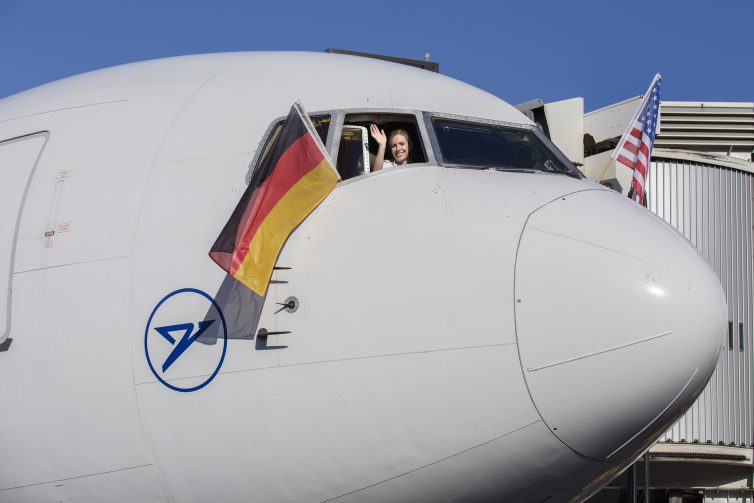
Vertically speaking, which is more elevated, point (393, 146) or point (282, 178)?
point (393, 146)

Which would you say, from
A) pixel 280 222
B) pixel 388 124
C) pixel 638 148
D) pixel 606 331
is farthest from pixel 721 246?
pixel 280 222

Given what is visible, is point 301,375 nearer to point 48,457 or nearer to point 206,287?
point 206,287

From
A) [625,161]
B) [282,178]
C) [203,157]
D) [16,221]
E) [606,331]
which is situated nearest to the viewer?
[606,331]

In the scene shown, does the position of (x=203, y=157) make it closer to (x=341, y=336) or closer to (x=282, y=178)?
(x=282, y=178)

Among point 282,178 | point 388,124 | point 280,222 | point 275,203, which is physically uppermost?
point 388,124

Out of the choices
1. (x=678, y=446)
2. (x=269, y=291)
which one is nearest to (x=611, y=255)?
(x=269, y=291)

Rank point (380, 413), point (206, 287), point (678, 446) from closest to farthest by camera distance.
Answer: point (380, 413), point (206, 287), point (678, 446)

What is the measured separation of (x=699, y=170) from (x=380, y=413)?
14.5 meters

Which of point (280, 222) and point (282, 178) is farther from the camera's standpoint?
point (282, 178)

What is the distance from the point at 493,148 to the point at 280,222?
1.67 meters

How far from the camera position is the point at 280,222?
6547mm

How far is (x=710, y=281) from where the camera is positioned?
21.2 ft

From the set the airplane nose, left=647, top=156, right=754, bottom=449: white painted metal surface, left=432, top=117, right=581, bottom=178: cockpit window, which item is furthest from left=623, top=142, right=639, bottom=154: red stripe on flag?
the airplane nose

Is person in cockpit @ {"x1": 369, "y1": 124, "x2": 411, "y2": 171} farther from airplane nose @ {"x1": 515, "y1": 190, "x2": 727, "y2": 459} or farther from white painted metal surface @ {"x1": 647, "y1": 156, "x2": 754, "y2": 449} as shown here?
white painted metal surface @ {"x1": 647, "y1": 156, "x2": 754, "y2": 449}
